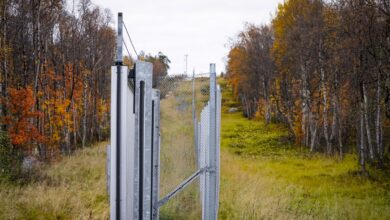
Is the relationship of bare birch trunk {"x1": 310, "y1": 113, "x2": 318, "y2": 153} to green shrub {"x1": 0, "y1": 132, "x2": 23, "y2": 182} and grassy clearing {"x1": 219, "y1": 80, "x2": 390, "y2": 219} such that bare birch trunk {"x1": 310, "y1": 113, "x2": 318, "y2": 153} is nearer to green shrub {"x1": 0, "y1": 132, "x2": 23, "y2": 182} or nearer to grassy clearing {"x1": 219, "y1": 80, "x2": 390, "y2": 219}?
grassy clearing {"x1": 219, "y1": 80, "x2": 390, "y2": 219}

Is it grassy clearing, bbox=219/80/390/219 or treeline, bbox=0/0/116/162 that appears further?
treeline, bbox=0/0/116/162

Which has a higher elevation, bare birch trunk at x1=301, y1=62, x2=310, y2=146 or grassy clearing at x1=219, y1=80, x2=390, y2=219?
bare birch trunk at x1=301, y1=62, x2=310, y2=146

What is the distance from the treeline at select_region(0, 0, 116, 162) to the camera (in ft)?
48.9

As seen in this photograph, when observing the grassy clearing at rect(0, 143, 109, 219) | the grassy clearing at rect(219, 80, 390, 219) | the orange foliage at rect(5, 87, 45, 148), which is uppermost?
the orange foliage at rect(5, 87, 45, 148)

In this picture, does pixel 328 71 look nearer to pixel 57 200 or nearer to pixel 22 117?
pixel 22 117

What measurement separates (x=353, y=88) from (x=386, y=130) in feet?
26.9

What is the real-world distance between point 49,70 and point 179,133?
1746 cm

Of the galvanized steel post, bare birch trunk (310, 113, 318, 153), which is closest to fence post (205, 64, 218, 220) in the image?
the galvanized steel post

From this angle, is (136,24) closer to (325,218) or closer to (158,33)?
(158,33)

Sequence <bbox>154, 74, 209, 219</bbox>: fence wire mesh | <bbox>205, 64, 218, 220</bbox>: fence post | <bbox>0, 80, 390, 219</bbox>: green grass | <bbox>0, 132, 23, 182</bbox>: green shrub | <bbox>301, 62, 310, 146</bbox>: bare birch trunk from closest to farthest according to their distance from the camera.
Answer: <bbox>205, 64, 218, 220</bbox>: fence post → <bbox>154, 74, 209, 219</bbox>: fence wire mesh → <bbox>0, 80, 390, 219</bbox>: green grass → <bbox>0, 132, 23, 182</bbox>: green shrub → <bbox>301, 62, 310, 146</bbox>: bare birch trunk

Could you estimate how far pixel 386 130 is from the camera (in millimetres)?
21484

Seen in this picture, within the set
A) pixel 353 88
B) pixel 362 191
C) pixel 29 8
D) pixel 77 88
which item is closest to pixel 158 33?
pixel 29 8

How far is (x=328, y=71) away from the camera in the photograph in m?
19.6

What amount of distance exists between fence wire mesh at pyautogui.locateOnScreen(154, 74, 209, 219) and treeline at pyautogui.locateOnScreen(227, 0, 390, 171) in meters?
7.80
